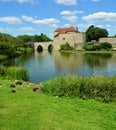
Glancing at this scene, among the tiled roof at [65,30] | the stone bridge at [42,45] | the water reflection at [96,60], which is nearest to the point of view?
the water reflection at [96,60]

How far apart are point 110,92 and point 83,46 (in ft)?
263

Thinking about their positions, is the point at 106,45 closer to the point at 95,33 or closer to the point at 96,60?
the point at 95,33

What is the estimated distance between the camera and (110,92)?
35.6ft

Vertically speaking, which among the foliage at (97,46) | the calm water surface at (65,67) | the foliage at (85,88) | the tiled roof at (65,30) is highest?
the tiled roof at (65,30)

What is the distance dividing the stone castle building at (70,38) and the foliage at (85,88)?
272 ft

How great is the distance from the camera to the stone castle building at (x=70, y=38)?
9662 cm

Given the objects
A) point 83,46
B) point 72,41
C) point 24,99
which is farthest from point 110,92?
point 72,41

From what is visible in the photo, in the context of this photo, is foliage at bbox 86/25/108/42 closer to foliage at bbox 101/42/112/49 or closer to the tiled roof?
the tiled roof

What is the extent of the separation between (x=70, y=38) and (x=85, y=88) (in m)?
87.9

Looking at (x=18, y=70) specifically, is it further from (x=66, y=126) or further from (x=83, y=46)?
(x=83, y=46)

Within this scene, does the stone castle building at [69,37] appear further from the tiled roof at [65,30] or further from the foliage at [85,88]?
the foliage at [85,88]

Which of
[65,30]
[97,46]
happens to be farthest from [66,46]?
[97,46]

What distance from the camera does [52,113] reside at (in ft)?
28.7

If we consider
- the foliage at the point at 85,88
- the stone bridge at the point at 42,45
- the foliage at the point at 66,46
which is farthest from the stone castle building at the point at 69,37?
the foliage at the point at 85,88
